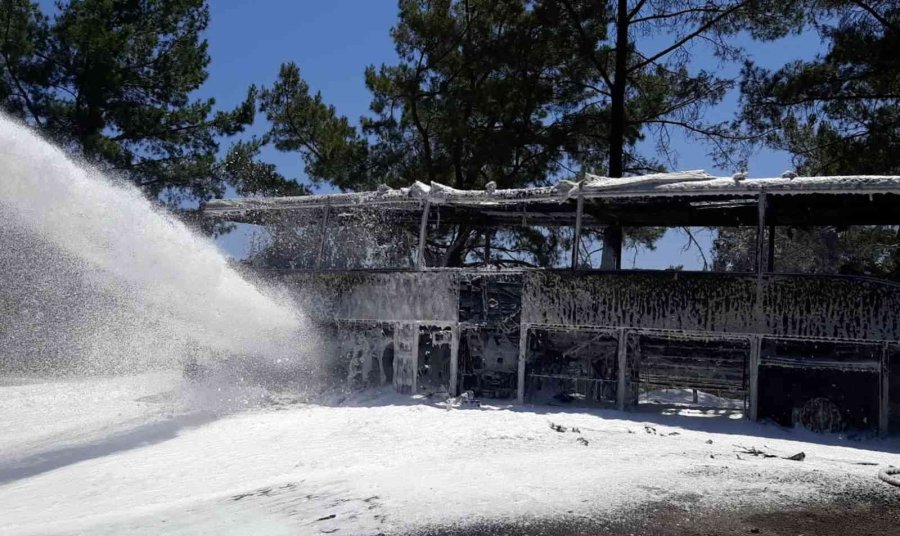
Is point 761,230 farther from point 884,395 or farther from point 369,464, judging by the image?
point 369,464

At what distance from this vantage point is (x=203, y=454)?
586 inches

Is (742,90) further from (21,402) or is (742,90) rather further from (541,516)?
(21,402)

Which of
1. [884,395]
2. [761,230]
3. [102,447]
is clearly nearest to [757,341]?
[761,230]

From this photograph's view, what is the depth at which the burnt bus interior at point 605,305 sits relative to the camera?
16.7 metres

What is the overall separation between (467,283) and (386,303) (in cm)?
203

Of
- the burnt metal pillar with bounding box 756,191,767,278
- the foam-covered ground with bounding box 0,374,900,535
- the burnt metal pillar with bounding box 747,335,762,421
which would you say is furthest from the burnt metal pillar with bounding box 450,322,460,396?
the burnt metal pillar with bounding box 756,191,767,278

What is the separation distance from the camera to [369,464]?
1394cm

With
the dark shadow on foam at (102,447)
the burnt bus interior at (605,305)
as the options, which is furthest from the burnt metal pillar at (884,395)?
the dark shadow on foam at (102,447)

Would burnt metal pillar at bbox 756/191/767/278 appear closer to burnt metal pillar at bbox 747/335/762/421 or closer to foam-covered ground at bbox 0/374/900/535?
burnt metal pillar at bbox 747/335/762/421

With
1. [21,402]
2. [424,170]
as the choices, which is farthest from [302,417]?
[424,170]

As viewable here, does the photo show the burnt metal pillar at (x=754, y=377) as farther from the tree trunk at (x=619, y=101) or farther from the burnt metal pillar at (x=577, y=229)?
the tree trunk at (x=619, y=101)

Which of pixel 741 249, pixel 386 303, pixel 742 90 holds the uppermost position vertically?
pixel 742 90

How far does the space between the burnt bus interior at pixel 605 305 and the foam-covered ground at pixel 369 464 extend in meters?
0.97

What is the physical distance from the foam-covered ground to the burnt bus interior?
38.1 inches
